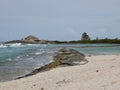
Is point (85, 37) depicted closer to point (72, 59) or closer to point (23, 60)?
point (23, 60)

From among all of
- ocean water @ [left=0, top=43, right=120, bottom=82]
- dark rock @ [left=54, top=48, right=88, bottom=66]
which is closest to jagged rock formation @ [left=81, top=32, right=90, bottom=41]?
ocean water @ [left=0, top=43, right=120, bottom=82]

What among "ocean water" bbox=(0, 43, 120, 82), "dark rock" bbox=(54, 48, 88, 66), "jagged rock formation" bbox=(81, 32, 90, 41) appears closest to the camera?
"ocean water" bbox=(0, 43, 120, 82)

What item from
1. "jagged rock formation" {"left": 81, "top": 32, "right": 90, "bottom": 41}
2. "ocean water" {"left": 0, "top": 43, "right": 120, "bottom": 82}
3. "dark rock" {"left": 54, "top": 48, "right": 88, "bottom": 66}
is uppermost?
"jagged rock formation" {"left": 81, "top": 32, "right": 90, "bottom": 41}

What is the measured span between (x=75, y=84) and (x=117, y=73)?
2648mm

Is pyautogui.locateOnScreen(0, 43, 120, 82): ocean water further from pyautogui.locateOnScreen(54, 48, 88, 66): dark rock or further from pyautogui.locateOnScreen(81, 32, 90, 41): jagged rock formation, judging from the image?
pyautogui.locateOnScreen(81, 32, 90, 41): jagged rock formation

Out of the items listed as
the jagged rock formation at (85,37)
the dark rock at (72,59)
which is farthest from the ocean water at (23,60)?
the jagged rock formation at (85,37)

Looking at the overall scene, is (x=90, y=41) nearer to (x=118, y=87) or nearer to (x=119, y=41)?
(x=119, y=41)

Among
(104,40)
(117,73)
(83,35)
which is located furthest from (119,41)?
(117,73)

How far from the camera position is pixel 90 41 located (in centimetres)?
18475

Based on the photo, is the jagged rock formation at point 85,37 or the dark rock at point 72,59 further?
the jagged rock formation at point 85,37

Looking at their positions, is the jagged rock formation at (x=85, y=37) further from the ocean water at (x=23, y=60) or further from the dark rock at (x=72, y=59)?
the dark rock at (x=72, y=59)

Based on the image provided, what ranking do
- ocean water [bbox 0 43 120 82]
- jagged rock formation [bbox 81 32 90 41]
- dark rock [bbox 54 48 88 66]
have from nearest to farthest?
ocean water [bbox 0 43 120 82]
dark rock [bbox 54 48 88 66]
jagged rock formation [bbox 81 32 90 41]

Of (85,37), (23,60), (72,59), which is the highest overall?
(85,37)

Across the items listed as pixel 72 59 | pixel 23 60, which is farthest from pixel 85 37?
pixel 72 59
